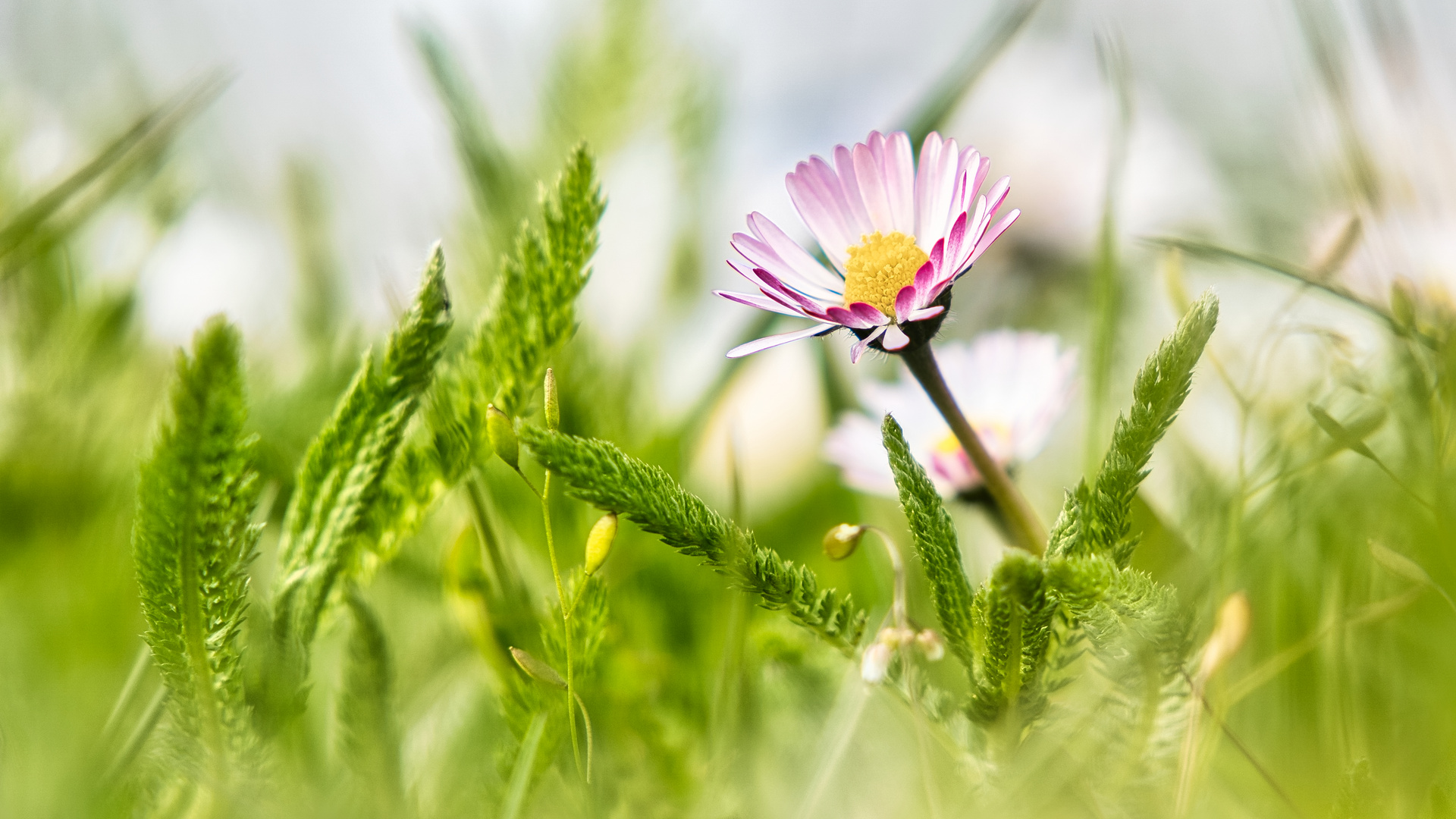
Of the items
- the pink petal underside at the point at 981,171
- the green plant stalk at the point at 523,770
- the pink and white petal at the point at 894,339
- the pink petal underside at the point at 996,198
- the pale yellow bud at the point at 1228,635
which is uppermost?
the pink petal underside at the point at 981,171

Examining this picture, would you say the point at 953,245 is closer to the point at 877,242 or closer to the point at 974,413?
the point at 877,242

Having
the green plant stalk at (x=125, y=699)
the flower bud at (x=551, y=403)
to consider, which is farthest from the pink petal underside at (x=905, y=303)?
the green plant stalk at (x=125, y=699)

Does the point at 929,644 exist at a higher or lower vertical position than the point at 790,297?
lower

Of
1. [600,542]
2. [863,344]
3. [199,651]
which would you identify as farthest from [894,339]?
[199,651]

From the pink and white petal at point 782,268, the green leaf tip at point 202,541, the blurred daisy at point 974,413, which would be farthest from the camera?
the blurred daisy at point 974,413

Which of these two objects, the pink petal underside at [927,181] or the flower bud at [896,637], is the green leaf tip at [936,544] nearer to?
the flower bud at [896,637]

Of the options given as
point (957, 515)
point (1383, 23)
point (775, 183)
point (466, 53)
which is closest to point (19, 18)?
point (466, 53)

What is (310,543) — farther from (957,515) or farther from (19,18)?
(19,18)

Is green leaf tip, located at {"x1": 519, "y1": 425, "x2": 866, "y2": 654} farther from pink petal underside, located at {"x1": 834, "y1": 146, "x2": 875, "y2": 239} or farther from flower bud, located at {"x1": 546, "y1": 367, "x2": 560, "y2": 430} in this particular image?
pink petal underside, located at {"x1": 834, "y1": 146, "x2": 875, "y2": 239}
